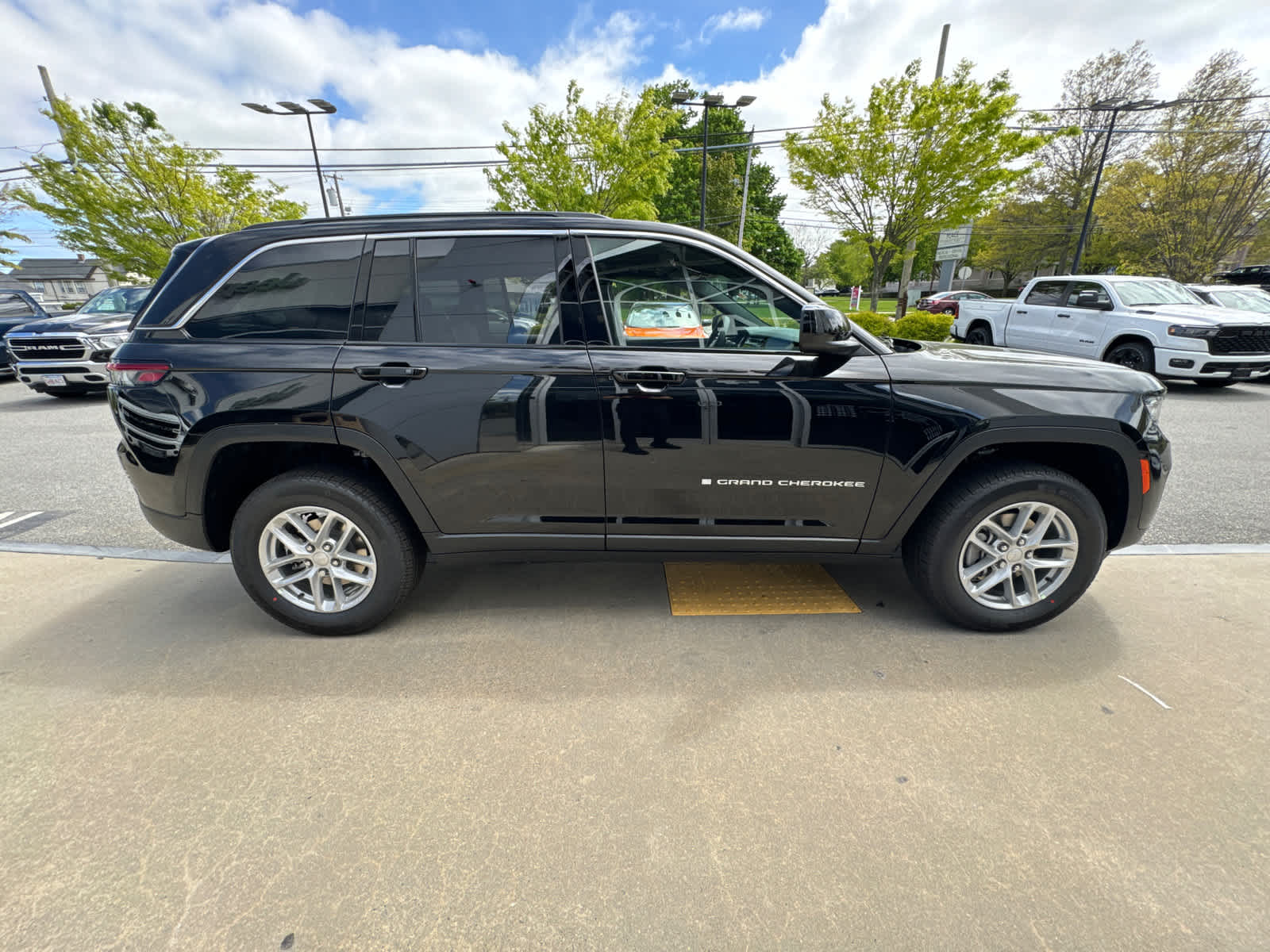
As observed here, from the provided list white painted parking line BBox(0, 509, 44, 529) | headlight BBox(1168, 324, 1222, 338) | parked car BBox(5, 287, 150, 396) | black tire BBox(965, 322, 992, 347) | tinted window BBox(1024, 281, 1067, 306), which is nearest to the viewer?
white painted parking line BBox(0, 509, 44, 529)

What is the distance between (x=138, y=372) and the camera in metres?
2.49

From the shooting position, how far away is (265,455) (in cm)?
277

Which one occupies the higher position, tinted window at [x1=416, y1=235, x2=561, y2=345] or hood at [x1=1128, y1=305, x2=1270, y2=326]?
tinted window at [x1=416, y1=235, x2=561, y2=345]

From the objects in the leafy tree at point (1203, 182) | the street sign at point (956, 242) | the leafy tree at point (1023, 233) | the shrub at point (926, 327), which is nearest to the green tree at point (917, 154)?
the street sign at point (956, 242)

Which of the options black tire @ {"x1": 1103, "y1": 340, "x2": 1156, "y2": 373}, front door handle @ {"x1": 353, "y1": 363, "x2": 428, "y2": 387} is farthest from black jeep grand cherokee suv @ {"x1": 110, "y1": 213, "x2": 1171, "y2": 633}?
black tire @ {"x1": 1103, "y1": 340, "x2": 1156, "y2": 373}

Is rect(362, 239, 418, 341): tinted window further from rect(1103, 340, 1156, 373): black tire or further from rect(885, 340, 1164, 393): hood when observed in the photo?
rect(1103, 340, 1156, 373): black tire

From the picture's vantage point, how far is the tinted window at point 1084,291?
9.45 meters

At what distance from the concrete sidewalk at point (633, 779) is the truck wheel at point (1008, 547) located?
18cm

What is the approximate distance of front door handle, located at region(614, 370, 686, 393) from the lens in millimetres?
2467

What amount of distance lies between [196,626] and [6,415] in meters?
8.82

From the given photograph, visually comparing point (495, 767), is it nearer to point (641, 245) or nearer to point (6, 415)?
point (641, 245)

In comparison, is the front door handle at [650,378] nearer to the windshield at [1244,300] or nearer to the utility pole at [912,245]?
the windshield at [1244,300]

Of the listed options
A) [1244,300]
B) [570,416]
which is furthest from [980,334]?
[570,416]

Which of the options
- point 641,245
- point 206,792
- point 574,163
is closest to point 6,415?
point 206,792
